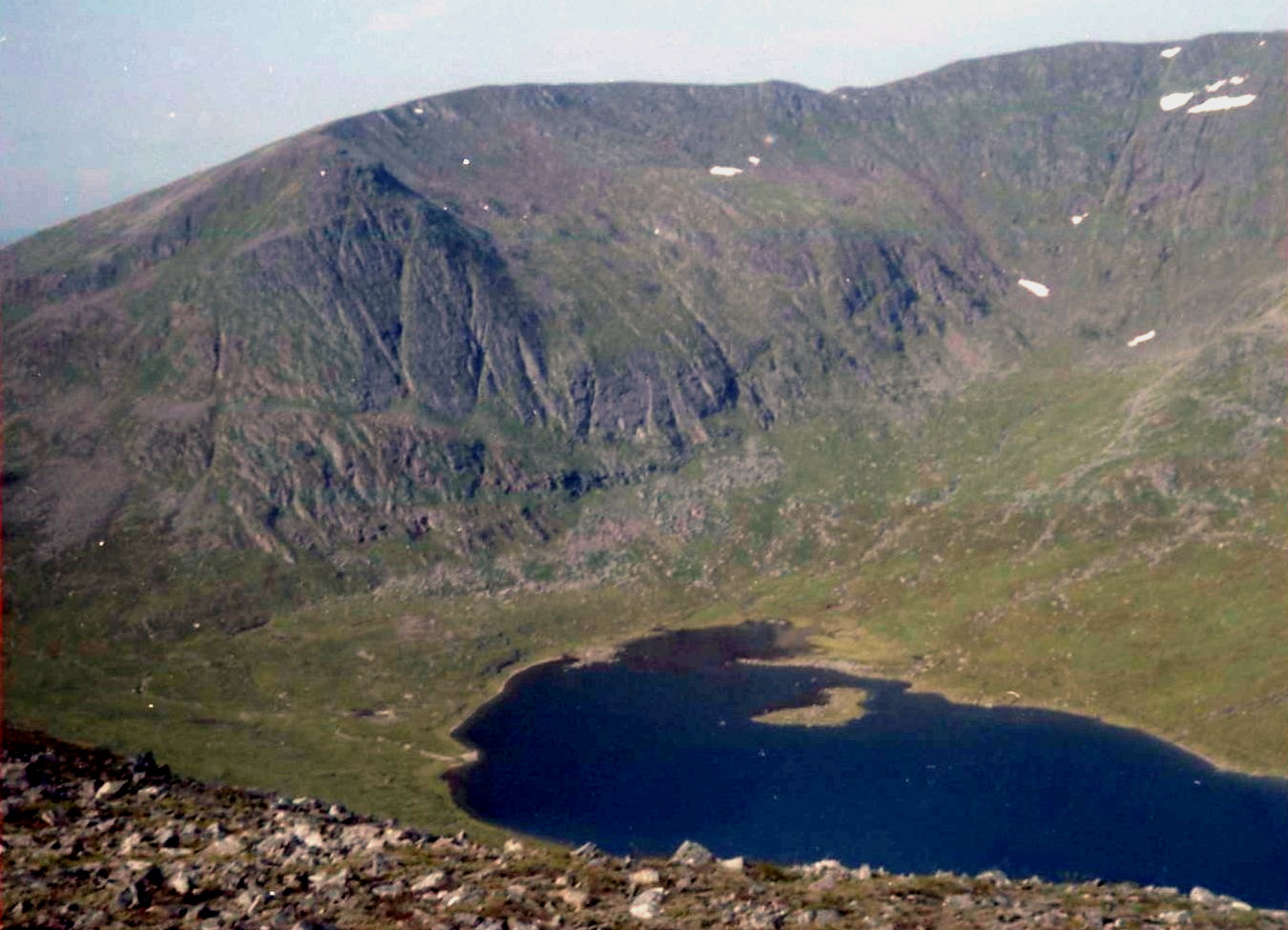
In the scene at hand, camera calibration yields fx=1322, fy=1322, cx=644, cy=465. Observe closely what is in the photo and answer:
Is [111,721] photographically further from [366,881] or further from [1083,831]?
[366,881]

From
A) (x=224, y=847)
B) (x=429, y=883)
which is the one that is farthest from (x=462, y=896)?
(x=224, y=847)

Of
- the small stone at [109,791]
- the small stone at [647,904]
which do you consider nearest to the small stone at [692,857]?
the small stone at [647,904]

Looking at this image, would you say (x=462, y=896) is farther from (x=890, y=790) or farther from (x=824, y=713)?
(x=824, y=713)

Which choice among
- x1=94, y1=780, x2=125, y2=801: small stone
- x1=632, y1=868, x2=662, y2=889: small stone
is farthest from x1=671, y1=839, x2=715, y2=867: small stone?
x1=94, y1=780, x2=125, y2=801: small stone

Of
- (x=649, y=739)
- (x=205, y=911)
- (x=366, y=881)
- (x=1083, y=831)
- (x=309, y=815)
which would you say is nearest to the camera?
(x=205, y=911)

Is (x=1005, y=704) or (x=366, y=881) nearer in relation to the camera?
(x=366, y=881)

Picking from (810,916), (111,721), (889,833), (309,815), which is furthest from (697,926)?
(111,721)

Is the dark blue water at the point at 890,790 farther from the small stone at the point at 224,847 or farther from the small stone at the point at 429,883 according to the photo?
the small stone at the point at 429,883
